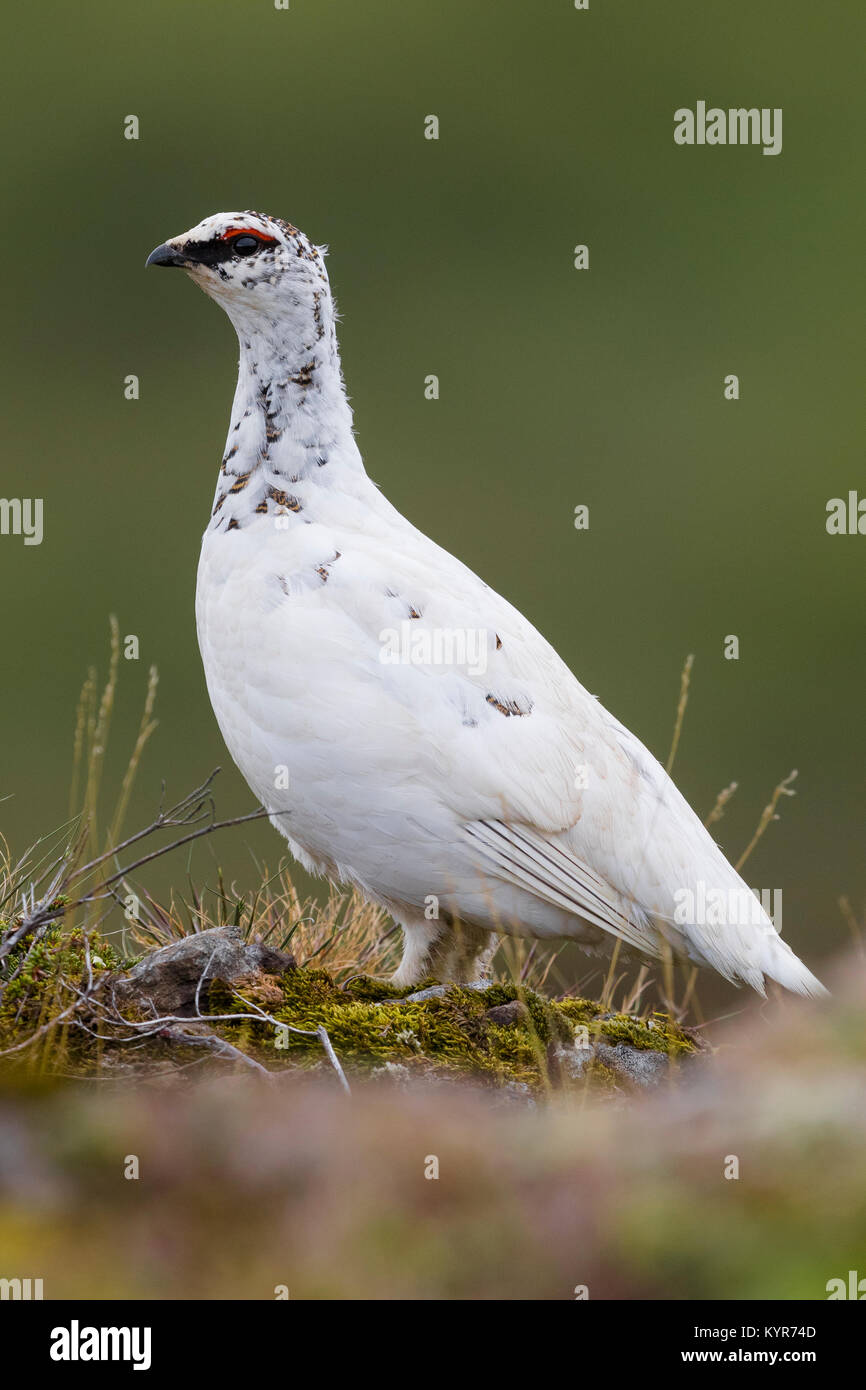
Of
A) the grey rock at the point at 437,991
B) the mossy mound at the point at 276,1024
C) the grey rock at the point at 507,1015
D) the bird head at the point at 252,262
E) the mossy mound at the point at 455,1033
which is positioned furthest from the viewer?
the bird head at the point at 252,262

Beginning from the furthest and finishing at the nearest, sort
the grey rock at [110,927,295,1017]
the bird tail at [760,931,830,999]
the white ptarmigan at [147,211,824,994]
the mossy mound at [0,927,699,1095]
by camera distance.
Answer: the bird tail at [760,931,830,999] < the white ptarmigan at [147,211,824,994] < the grey rock at [110,927,295,1017] < the mossy mound at [0,927,699,1095]

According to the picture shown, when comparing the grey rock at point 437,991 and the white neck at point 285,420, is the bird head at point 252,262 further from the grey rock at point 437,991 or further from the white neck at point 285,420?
the grey rock at point 437,991

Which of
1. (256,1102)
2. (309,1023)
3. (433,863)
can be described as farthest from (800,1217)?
(433,863)

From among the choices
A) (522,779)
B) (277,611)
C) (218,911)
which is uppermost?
(277,611)

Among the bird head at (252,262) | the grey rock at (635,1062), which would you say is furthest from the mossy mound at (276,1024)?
the bird head at (252,262)

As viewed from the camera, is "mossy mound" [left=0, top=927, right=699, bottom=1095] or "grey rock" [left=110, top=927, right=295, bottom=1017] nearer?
"mossy mound" [left=0, top=927, right=699, bottom=1095]

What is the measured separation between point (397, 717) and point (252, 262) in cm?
179

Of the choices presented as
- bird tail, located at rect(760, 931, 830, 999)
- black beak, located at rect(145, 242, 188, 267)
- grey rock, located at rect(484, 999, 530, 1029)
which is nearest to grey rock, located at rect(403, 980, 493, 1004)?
grey rock, located at rect(484, 999, 530, 1029)

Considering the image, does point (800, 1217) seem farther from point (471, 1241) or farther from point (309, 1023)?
point (309, 1023)

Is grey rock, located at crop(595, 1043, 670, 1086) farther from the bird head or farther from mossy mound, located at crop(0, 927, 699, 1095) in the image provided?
the bird head

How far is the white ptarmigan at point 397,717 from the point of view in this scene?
17.7 feet

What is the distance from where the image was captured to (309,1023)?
15.9 ft

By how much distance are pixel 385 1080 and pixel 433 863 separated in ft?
3.19

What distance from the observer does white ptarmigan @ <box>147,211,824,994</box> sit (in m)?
5.40
